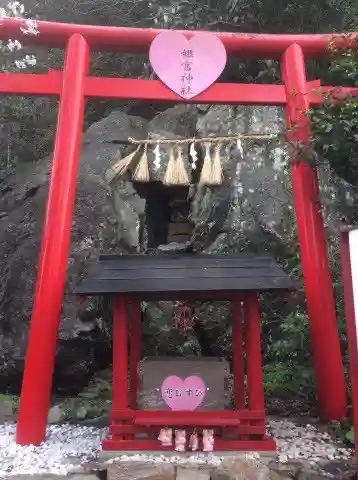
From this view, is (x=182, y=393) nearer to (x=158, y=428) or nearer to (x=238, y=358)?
(x=158, y=428)

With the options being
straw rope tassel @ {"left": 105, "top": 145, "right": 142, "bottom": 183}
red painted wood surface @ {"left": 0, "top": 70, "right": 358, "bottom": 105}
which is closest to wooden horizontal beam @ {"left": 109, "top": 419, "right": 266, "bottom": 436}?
red painted wood surface @ {"left": 0, "top": 70, "right": 358, "bottom": 105}

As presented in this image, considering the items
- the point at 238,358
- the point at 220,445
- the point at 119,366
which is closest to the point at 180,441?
the point at 220,445

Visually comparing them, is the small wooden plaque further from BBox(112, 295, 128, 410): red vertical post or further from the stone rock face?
the stone rock face

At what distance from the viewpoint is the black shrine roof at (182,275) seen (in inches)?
174

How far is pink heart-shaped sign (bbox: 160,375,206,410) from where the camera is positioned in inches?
183

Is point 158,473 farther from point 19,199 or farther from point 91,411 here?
point 19,199

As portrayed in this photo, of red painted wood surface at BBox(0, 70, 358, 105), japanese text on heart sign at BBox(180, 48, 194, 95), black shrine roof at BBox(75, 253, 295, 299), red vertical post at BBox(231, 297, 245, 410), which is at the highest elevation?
japanese text on heart sign at BBox(180, 48, 194, 95)

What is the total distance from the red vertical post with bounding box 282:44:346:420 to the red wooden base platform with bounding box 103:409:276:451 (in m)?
1.04

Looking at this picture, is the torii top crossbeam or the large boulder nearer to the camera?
the torii top crossbeam

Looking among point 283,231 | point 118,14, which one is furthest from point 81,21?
point 283,231

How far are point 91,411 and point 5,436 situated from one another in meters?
1.17

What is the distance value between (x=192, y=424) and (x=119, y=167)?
4.29 m

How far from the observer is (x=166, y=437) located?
4.39 m

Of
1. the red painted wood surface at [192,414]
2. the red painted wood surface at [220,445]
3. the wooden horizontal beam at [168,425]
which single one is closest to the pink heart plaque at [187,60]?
the red painted wood surface at [192,414]
